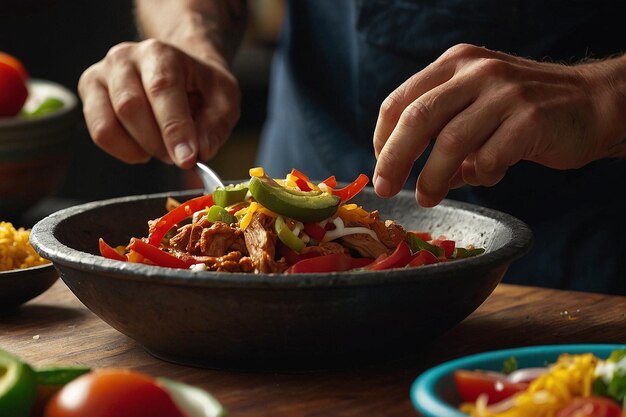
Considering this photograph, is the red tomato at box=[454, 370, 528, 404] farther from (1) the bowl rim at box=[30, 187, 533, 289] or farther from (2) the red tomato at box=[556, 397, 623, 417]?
(1) the bowl rim at box=[30, 187, 533, 289]

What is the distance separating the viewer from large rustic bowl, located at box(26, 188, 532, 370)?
122cm

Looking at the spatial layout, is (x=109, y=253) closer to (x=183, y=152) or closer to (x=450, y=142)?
(x=183, y=152)

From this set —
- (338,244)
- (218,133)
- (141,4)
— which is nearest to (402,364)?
(338,244)

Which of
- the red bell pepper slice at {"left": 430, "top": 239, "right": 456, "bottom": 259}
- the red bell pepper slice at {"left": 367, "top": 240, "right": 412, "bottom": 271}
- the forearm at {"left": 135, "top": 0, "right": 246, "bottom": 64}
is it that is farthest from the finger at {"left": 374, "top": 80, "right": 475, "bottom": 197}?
the forearm at {"left": 135, "top": 0, "right": 246, "bottom": 64}

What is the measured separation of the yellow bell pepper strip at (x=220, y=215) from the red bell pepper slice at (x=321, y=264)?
159mm

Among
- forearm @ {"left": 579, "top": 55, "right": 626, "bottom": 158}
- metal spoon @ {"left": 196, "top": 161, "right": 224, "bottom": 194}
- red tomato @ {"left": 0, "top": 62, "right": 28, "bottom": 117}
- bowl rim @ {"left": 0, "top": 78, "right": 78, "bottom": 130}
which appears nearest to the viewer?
forearm @ {"left": 579, "top": 55, "right": 626, "bottom": 158}

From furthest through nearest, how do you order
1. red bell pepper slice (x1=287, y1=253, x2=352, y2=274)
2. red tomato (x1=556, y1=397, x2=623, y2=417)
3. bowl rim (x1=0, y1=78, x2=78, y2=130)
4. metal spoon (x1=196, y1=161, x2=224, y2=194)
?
bowl rim (x1=0, y1=78, x2=78, y2=130)
metal spoon (x1=196, y1=161, x2=224, y2=194)
red bell pepper slice (x1=287, y1=253, x2=352, y2=274)
red tomato (x1=556, y1=397, x2=623, y2=417)

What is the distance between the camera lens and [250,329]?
4.11 ft

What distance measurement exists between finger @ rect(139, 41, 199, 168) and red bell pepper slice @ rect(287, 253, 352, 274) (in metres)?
0.53

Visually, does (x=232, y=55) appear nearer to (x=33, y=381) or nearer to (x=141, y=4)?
(x=141, y=4)

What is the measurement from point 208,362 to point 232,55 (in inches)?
51.9

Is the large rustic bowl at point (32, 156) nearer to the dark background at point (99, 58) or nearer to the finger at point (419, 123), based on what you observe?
the finger at point (419, 123)

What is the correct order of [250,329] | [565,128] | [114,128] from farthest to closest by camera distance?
[114,128] < [565,128] < [250,329]

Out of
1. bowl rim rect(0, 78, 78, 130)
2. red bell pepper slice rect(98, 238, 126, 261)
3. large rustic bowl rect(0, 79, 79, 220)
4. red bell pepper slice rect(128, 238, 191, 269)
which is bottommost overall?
large rustic bowl rect(0, 79, 79, 220)
